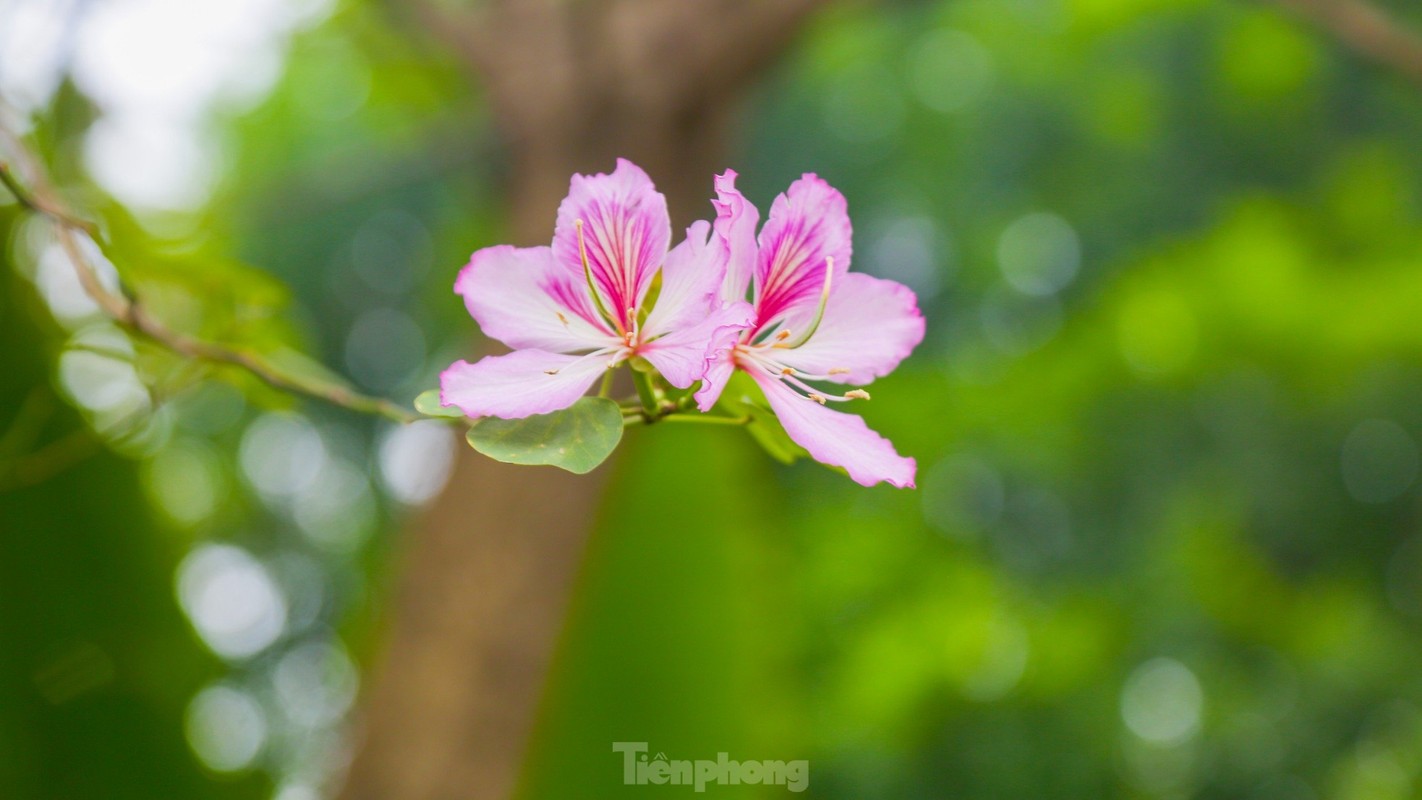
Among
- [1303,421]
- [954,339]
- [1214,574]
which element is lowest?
[1214,574]

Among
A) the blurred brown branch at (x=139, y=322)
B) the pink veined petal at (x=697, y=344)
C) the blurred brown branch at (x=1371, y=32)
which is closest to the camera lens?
the pink veined petal at (x=697, y=344)

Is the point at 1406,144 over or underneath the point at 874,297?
over

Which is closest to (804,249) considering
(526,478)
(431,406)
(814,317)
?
(814,317)

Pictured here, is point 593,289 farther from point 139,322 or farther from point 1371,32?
point 1371,32

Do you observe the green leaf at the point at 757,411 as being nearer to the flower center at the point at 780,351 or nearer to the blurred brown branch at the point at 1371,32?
the flower center at the point at 780,351

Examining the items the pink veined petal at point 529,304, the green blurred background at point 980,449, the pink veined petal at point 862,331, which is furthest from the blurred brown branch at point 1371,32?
the pink veined petal at point 529,304

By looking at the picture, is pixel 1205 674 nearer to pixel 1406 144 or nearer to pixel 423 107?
pixel 1406 144

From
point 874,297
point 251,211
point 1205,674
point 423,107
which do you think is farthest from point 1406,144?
point 874,297

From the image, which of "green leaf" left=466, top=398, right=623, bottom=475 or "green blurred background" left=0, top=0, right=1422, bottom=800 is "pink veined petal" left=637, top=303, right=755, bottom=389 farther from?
"green blurred background" left=0, top=0, right=1422, bottom=800

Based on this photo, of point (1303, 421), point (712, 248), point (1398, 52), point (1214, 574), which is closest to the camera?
point (712, 248)
